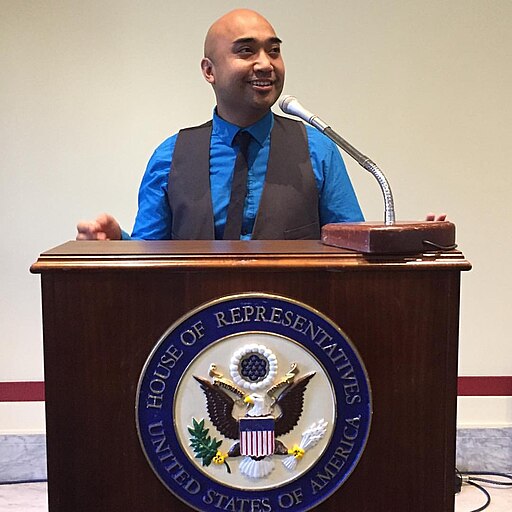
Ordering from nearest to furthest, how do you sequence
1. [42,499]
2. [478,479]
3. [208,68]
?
1. [208,68]
2. [42,499]
3. [478,479]

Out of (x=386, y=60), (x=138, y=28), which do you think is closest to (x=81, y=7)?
(x=138, y=28)

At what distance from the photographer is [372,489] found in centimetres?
73

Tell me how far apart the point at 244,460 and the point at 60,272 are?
28 cm

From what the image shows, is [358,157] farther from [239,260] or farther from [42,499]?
[42,499]

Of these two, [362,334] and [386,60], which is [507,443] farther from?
[362,334]

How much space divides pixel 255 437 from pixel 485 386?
1.45m

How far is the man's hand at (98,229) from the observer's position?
0.96 metres

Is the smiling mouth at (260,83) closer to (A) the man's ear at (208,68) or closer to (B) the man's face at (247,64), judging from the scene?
(B) the man's face at (247,64)

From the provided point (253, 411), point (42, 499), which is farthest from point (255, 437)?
point (42, 499)

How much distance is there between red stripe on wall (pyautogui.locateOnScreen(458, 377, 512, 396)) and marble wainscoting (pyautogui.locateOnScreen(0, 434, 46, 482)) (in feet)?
4.05

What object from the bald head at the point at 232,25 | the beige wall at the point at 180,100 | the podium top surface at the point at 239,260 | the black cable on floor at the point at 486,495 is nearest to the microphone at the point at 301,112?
the podium top surface at the point at 239,260

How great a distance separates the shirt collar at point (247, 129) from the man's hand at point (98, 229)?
0.99 feet

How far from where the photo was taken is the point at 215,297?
0.71 m

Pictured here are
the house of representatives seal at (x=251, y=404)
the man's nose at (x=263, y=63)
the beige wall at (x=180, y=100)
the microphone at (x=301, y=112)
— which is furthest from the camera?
the beige wall at (x=180, y=100)
